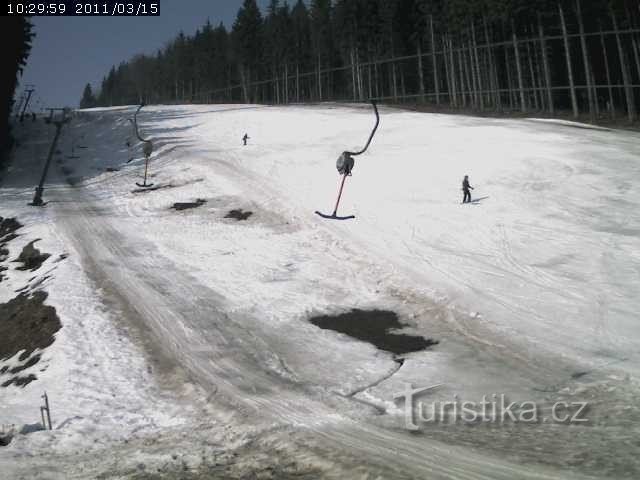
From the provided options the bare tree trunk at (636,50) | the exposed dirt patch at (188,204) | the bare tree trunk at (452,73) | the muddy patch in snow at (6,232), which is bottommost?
the muddy patch in snow at (6,232)

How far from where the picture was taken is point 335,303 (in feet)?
42.4

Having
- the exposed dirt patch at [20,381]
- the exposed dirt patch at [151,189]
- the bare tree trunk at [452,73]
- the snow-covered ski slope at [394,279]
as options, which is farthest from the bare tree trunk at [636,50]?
the exposed dirt patch at [20,381]

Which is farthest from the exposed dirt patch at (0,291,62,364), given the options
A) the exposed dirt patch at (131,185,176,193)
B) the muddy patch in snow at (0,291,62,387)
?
the exposed dirt patch at (131,185,176,193)

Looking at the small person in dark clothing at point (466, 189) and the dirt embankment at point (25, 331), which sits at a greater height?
the small person in dark clothing at point (466, 189)

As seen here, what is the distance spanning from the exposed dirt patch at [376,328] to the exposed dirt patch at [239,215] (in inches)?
390

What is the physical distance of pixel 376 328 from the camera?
11.3m

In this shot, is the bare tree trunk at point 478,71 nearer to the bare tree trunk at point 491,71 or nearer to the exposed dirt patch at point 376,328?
the bare tree trunk at point 491,71

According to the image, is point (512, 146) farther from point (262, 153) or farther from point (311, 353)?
point (311, 353)

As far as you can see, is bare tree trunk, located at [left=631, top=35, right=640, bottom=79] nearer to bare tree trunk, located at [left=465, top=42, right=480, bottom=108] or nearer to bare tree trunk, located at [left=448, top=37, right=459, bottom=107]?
bare tree trunk, located at [left=465, top=42, right=480, bottom=108]

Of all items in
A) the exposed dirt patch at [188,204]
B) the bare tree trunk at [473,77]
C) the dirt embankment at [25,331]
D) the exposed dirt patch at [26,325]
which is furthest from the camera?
the bare tree trunk at [473,77]

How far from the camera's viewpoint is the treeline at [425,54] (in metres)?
42.9

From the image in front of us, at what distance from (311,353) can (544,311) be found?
5467mm

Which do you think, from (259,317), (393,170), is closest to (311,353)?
(259,317)

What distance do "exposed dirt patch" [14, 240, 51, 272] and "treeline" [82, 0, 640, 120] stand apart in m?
37.3
